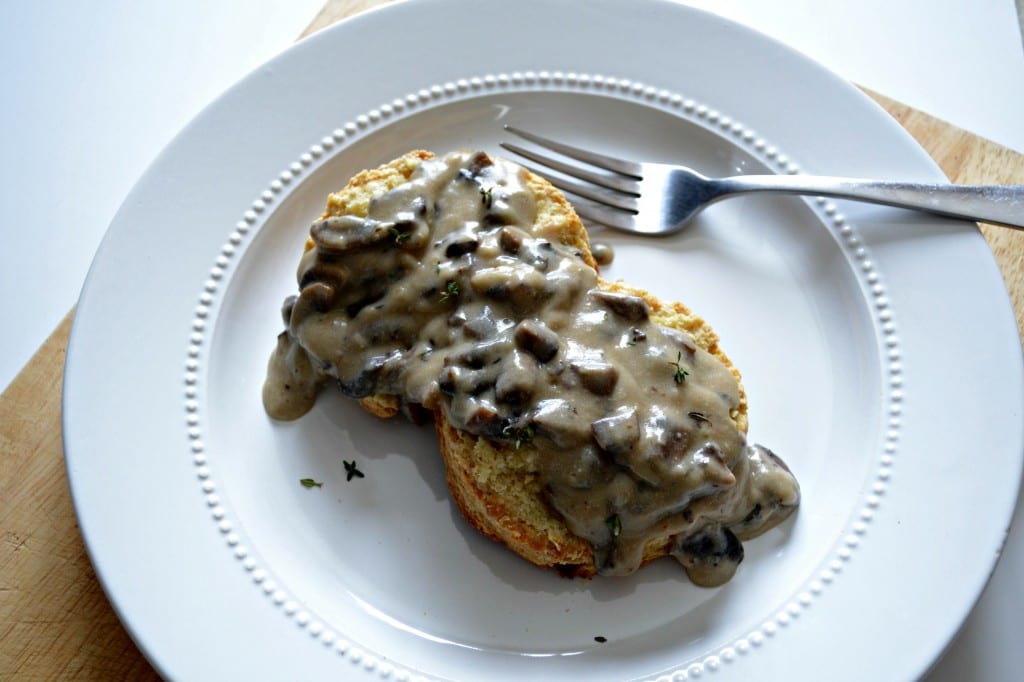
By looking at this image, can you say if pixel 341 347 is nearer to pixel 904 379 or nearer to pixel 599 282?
pixel 599 282

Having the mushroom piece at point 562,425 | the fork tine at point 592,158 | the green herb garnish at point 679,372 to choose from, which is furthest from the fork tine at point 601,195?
the mushroom piece at point 562,425

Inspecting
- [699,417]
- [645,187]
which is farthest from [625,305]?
[645,187]

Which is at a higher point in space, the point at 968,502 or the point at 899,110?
the point at 899,110

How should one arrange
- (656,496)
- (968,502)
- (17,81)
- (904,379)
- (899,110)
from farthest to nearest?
(17,81)
(899,110)
(904,379)
(968,502)
(656,496)

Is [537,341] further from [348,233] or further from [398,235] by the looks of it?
[348,233]

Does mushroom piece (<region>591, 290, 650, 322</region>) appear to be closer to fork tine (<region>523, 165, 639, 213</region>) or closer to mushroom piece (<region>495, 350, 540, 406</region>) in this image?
mushroom piece (<region>495, 350, 540, 406</region>)

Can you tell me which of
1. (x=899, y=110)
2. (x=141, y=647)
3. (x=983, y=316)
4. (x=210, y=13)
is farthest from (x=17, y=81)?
(x=983, y=316)

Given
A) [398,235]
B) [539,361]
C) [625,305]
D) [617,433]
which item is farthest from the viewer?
[398,235]

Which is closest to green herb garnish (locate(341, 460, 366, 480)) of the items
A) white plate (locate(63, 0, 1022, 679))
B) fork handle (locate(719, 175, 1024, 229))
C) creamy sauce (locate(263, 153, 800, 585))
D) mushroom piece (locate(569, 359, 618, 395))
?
white plate (locate(63, 0, 1022, 679))

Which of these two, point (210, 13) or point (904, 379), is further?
point (210, 13)
